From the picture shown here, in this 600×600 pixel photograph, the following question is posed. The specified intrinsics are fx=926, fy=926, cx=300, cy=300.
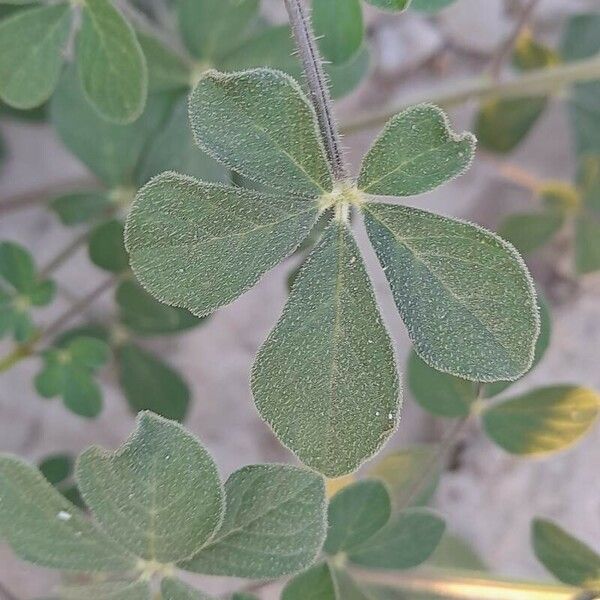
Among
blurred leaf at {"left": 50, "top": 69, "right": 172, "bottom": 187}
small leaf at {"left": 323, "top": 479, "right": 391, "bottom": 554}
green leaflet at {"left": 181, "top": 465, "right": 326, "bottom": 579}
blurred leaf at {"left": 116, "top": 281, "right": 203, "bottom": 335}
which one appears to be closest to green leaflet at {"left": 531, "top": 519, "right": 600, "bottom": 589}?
small leaf at {"left": 323, "top": 479, "right": 391, "bottom": 554}

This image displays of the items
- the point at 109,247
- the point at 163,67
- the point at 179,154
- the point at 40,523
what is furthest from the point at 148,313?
the point at 40,523

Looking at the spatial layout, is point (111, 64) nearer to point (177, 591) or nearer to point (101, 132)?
point (101, 132)

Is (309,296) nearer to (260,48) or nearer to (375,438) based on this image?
(375,438)

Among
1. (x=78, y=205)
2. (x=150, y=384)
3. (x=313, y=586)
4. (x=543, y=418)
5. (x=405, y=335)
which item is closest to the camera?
(x=313, y=586)

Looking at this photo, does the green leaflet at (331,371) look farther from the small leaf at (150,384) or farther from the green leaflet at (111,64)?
the small leaf at (150,384)

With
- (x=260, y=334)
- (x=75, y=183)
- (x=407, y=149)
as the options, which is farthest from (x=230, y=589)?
(x=407, y=149)

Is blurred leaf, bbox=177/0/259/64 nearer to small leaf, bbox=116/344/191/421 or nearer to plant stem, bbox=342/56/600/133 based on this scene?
plant stem, bbox=342/56/600/133
